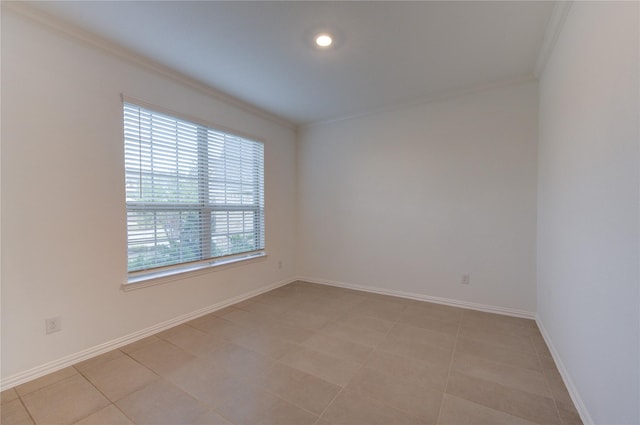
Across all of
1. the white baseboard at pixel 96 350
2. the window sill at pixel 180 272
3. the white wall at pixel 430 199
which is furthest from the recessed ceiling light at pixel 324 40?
the white baseboard at pixel 96 350

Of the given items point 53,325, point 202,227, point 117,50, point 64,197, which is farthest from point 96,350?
point 117,50

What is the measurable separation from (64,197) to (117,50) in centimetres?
130

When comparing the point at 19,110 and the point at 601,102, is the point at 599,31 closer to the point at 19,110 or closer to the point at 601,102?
the point at 601,102

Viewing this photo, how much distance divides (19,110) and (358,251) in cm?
360

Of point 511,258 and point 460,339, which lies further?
point 511,258

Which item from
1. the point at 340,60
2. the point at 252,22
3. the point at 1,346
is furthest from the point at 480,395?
the point at 1,346

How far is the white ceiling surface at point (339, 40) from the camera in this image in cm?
185

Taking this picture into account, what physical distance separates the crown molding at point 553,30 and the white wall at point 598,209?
6 cm

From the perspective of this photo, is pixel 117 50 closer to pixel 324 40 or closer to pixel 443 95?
pixel 324 40

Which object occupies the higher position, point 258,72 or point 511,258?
point 258,72

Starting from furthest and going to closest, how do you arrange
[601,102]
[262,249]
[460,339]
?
[262,249]
[460,339]
[601,102]

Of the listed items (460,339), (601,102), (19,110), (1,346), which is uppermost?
(19,110)

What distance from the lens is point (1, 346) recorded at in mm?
1752

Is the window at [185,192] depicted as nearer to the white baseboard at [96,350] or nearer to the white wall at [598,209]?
the white baseboard at [96,350]
